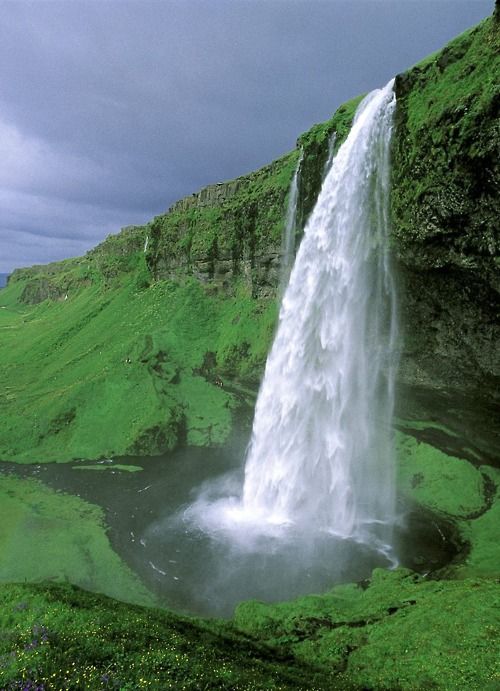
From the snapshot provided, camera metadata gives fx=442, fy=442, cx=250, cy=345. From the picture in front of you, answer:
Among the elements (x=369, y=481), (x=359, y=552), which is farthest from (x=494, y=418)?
(x=359, y=552)

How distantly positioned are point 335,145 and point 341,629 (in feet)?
99.8

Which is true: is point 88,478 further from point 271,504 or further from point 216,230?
point 216,230

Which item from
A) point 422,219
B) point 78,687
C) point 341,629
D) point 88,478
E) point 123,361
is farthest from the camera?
point 123,361

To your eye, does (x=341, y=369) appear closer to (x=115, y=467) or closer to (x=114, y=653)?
(x=115, y=467)

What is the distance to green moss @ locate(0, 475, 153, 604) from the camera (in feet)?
64.6

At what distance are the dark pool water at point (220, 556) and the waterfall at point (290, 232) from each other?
71.0ft

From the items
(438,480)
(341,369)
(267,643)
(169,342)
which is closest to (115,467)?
(169,342)

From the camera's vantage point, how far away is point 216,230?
5144 cm

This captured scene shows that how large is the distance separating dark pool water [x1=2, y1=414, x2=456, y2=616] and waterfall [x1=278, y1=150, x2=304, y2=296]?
21642mm

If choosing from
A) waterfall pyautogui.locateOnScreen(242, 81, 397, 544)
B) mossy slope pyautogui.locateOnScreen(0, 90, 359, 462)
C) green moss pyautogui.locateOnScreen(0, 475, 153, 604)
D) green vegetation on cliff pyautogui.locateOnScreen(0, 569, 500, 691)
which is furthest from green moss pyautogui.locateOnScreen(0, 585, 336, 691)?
mossy slope pyautogui.locateOnScreen(0, 90, 359, 462)

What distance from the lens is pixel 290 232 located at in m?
40.1

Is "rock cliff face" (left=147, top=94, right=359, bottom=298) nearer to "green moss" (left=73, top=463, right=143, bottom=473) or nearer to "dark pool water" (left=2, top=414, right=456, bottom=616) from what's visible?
"green moss" (left=73, top=463, right=143, bottom=473)

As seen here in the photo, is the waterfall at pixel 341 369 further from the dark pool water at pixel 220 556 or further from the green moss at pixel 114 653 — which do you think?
the green moss at pixel 114 653

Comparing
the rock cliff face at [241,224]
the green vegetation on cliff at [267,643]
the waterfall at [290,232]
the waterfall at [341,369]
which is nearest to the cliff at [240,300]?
the rock cliff face at [241,224]
